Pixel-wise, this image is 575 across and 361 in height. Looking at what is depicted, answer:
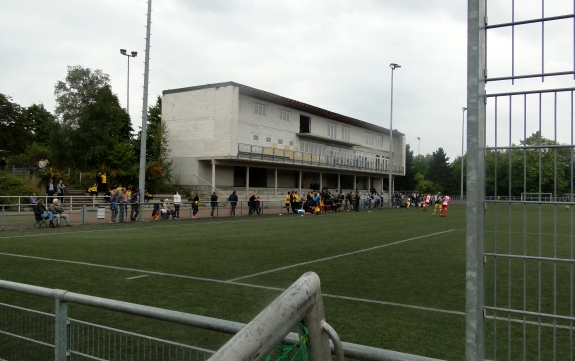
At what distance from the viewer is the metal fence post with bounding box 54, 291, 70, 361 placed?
10.8 ft

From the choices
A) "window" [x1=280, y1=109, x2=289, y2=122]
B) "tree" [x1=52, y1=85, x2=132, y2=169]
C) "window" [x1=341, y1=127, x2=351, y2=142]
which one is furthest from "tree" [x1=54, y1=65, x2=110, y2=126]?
"window" [x1=341, y1=127, x2=351, y2=142]

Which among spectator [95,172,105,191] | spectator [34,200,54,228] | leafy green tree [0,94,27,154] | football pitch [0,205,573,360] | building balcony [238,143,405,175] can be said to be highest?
leafy green tree [0,94,27,154]

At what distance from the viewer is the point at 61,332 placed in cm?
333

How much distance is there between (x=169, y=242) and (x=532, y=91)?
45.4 feet

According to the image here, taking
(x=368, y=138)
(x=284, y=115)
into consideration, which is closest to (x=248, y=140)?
(x=284, y=115)

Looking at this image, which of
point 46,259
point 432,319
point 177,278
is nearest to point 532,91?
point 432,319

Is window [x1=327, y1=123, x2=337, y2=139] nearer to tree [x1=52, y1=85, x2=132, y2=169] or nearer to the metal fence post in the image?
tree [x1=52, y1=85, x2=132, y2=169]

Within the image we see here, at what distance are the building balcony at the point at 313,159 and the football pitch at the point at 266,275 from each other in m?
28.5

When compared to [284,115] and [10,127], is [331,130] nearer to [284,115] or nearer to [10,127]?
[284,115]

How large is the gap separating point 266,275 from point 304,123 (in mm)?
48088

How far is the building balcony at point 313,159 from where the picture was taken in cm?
4619

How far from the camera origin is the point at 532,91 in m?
2.65

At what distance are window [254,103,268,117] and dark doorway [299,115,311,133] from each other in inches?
292

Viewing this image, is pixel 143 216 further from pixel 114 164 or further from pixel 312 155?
pixel 312 155
